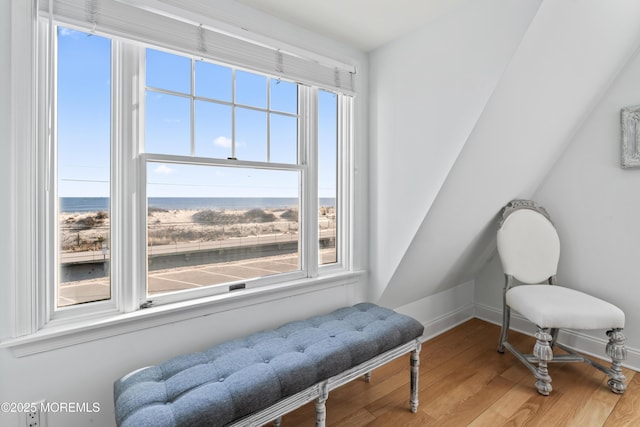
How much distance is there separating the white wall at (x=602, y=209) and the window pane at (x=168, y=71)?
Answer: 9.11 feet

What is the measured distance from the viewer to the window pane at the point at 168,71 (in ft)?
4.79

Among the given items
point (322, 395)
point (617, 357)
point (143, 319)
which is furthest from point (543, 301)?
point (143, 319)

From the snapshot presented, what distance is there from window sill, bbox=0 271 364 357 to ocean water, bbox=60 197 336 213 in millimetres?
490

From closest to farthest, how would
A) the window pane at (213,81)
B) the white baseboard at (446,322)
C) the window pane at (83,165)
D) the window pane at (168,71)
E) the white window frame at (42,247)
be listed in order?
the white window frame at (42,247)
the window pane at (83,165)
the window pane at (168,71)
the window pane at (213,81)
the white baseboard at (446,322)

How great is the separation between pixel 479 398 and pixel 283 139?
2005 mm

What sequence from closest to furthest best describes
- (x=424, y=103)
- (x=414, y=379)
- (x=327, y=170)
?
1. (x=414, y=379)
2. (x=424, y=103)
3. (x=327, y=170)

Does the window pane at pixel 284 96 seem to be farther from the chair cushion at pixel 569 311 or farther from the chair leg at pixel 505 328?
the chair leg at pixel 505 328

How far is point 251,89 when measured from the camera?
1764 millimetres

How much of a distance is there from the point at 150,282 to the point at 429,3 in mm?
2071

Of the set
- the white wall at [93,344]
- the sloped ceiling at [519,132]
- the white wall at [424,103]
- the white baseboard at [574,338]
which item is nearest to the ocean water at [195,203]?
the white wall at [93,344]

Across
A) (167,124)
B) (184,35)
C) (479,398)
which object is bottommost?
(479,398)

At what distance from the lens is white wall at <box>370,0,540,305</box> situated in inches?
59.2

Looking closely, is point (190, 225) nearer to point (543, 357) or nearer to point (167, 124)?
point (167, 124)

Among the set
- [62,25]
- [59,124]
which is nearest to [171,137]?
[59,124]
